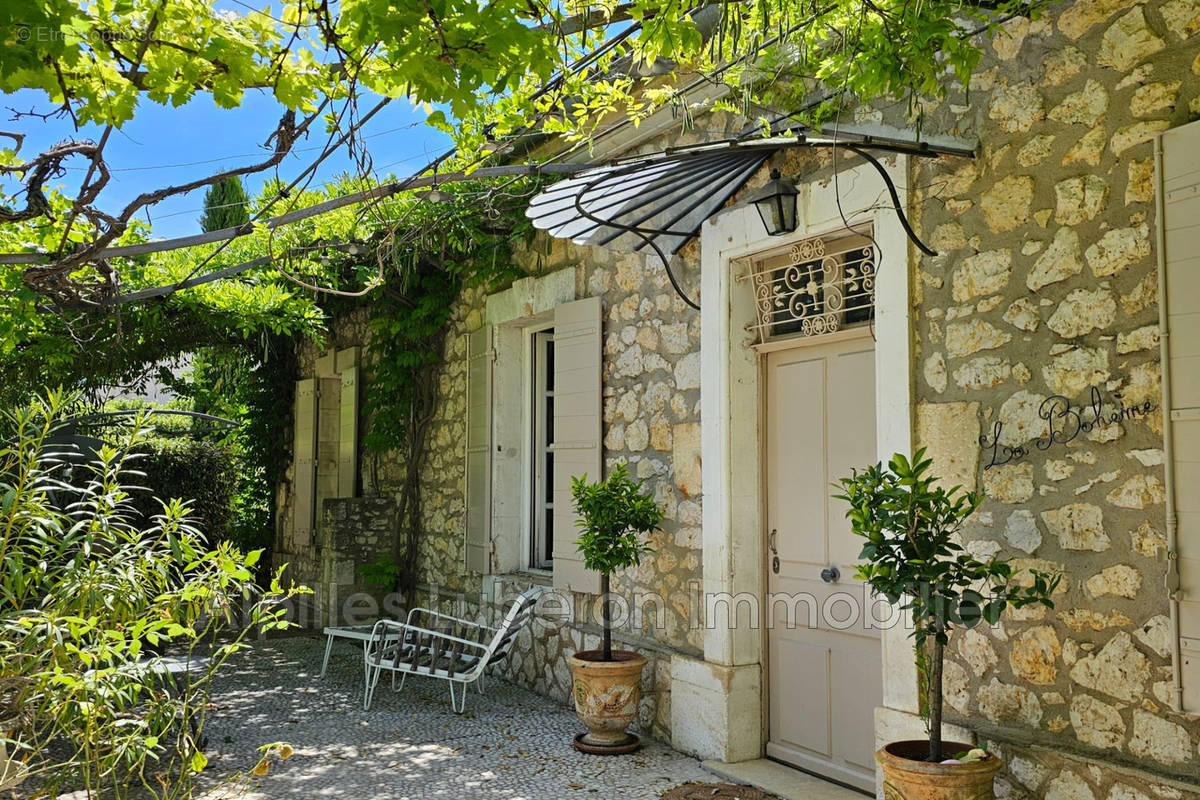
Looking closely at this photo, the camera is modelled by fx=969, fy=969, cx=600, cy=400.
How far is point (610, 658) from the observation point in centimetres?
483

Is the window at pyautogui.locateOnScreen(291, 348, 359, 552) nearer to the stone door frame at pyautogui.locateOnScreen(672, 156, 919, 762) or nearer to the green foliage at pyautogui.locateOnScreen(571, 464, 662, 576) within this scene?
the green foliage at pyautogui.locateOnScreen(571, 464, 662, 576)

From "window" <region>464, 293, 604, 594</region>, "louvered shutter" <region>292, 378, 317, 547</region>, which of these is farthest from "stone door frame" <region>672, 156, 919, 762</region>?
"louvered shutter" <region>292, 378, 317, 547</region>

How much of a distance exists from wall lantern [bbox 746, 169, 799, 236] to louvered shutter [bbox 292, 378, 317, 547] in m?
6.47

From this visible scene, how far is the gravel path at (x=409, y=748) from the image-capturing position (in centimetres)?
422

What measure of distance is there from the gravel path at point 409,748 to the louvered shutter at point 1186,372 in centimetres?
221

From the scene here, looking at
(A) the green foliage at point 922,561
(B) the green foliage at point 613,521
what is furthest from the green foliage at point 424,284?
(A) the green foliage at point 922,561

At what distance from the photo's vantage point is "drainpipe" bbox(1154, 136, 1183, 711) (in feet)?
A: 8.94

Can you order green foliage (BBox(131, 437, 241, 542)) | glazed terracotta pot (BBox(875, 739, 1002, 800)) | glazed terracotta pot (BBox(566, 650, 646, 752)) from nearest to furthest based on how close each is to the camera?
glazed terracotta pot (BBox(875, 739, 1002, 800)), glazed terracotta pot (BBox(566, 650, 646, 752)), green foliage (BBox(131, 437, 241, 542))

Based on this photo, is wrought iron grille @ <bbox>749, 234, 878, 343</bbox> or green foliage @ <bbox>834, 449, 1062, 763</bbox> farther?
wrought iron grille @ <bbox>749, 234, 878, 343</bbox>

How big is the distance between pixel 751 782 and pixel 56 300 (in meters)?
3.91

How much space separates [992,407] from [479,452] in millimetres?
4095

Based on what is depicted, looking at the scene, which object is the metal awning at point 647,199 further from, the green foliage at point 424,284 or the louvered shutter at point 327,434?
the louvered shutter at point 327,434

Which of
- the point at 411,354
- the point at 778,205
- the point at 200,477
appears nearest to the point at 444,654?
the point at 411,354

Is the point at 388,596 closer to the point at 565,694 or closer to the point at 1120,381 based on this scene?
the point at 565,694
